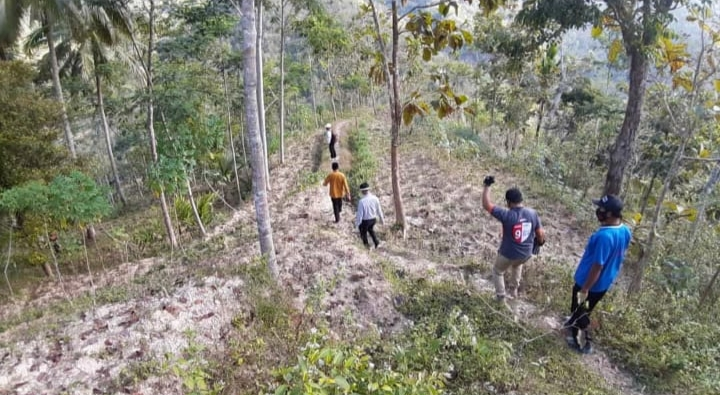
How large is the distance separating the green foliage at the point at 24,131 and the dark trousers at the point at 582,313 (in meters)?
10.3

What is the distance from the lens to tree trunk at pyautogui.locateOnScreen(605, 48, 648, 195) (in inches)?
325

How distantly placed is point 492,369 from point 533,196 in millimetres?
7557

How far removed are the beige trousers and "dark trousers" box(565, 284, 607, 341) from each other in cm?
71

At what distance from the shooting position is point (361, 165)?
13844 millimetres

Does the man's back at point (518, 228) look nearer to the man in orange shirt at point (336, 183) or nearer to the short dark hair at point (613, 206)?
the short dark hair at point (613, 206)

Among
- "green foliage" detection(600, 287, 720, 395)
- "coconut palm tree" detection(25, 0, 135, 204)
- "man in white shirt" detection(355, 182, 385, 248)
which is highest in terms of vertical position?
"coconut palm tree" detection(25, 0, 135, 204)

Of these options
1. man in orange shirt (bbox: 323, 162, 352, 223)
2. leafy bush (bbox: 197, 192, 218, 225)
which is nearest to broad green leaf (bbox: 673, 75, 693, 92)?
man in orange shirt (bbox: 323, 162, 352, 223)

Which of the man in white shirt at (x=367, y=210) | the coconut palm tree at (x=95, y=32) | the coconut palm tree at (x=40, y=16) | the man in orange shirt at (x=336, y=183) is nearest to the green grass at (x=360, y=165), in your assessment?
the man in orange shirt at (x=336, y=183)

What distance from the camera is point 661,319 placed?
207 inches

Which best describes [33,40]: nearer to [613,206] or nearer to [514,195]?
[514,195]

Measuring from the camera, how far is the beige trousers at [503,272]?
507cm

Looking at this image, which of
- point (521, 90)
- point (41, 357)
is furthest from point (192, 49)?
point (521, 90)

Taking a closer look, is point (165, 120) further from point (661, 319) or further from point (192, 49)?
point (661, 319)

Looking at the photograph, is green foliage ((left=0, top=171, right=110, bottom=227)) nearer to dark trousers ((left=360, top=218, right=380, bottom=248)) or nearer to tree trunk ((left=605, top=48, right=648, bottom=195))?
dark trousers ((left=360, top=218, right=380, bottom=248))
